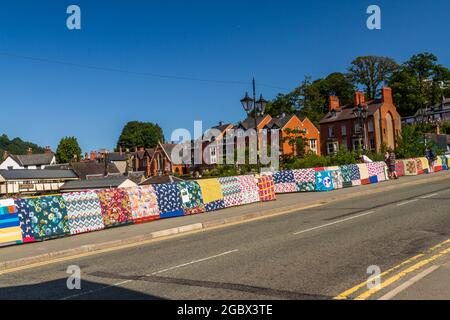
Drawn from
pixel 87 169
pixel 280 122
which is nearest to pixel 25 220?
pixel 280 122

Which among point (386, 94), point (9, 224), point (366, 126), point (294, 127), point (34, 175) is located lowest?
point (9, 224)

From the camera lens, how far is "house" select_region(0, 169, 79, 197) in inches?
2670

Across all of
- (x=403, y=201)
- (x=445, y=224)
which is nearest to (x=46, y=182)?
(x=403, y=201)

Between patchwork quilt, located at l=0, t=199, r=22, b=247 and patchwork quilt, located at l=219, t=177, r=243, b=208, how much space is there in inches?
377

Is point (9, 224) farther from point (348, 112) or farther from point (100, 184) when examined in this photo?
point (348, 112)

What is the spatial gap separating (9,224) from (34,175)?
6310 cm

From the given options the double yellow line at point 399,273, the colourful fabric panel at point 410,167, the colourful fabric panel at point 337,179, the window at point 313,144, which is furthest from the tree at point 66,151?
the double yellow line at point 399,273

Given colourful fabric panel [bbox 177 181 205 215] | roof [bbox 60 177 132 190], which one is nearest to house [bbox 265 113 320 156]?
roof [bbox 60 177 132 190]

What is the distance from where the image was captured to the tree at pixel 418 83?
10036cm

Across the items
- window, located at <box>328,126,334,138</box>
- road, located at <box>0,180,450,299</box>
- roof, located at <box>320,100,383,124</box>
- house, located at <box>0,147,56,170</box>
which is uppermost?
roof, located at <box>320,100,383,124</box>

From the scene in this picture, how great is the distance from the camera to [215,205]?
20.5 m

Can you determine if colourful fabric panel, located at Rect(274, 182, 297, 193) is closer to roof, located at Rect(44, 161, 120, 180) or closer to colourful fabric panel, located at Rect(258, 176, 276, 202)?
colourful fabric panel, located at Rect(258, 176, 276, 202)

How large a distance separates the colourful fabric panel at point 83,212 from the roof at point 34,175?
5947 cm

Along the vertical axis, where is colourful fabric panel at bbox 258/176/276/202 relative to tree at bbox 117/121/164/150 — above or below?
below
